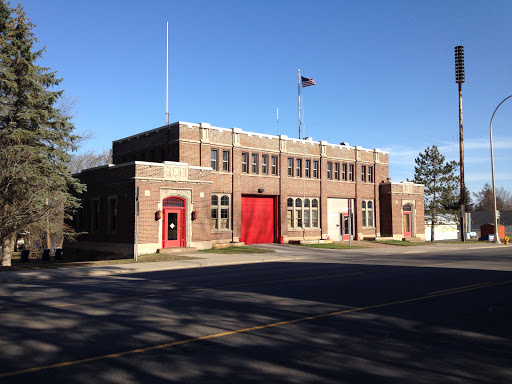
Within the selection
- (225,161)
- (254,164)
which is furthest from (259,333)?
(254,164)

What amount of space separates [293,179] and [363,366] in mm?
→ 30415

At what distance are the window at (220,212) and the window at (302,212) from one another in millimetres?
5584

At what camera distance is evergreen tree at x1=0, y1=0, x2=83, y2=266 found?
25.3 meters

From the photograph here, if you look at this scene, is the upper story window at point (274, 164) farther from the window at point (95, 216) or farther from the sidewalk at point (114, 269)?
the window at point (95, 216)

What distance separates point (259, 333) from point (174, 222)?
2114 centimetres

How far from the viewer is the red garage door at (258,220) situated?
33.6m

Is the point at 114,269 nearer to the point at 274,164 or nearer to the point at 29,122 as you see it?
the point at 29,122

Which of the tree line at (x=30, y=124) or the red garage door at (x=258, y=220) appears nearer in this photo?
the tree line at (x=30, y=124)

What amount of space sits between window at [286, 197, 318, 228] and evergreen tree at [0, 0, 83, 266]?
1557 cm

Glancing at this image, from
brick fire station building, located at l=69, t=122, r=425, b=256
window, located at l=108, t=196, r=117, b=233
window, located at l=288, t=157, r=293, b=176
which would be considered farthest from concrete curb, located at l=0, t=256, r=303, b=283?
window, located at l=288, t=157, r=293, b=176

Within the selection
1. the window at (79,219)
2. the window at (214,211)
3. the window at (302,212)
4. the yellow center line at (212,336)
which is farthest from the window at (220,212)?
the yellow center line at (212,336)

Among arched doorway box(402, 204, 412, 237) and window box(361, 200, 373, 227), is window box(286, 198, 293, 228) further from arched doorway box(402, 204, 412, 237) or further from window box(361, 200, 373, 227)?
arched doorway box(402, 204, 412, 237)

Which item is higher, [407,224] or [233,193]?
[233,193]

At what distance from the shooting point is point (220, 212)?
1249 inches
